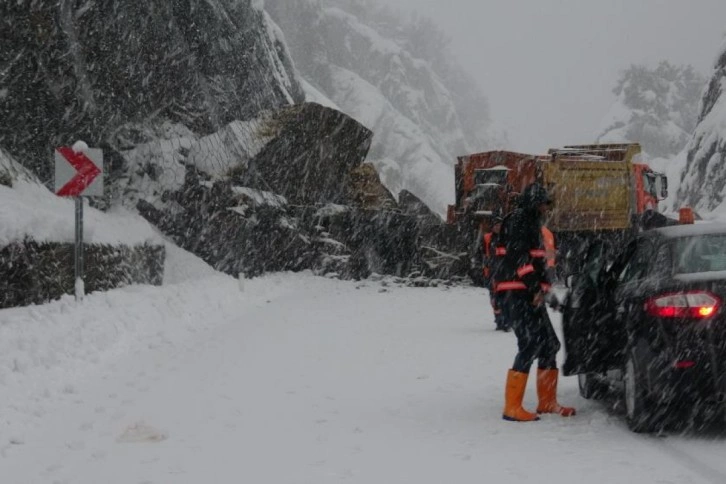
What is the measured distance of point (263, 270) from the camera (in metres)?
22.9

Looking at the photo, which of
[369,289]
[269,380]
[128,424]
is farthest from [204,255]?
[128,424]

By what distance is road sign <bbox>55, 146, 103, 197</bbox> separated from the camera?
1003 centimetres

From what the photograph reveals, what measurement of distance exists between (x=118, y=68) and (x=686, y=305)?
1475cm

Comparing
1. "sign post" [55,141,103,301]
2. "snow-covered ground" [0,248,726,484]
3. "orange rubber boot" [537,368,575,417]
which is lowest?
"snow-covered ground" [0,248,726,484]

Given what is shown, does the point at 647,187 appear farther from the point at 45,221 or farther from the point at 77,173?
the point at 45,221

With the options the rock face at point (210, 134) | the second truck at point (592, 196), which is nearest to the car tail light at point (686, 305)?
the rock face at point (210, 134)

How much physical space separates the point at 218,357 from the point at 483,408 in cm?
382

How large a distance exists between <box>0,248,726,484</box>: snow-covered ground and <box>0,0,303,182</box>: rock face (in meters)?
4.75

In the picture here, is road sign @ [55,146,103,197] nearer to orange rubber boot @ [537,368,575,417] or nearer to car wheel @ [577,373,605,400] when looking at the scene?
orange rubber boot @ [537,368,575,417]

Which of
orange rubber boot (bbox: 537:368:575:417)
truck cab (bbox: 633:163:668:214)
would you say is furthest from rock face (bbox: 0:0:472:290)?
orange rubber boot (bbox: 537:368:575:417)

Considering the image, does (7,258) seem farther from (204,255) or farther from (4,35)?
(204,255)

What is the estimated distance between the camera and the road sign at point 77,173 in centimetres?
1003

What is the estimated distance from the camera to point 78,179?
10078mm

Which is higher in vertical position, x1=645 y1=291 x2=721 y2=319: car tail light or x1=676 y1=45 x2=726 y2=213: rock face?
x1=676 y1=45 x2=726 y2=213: rock face
